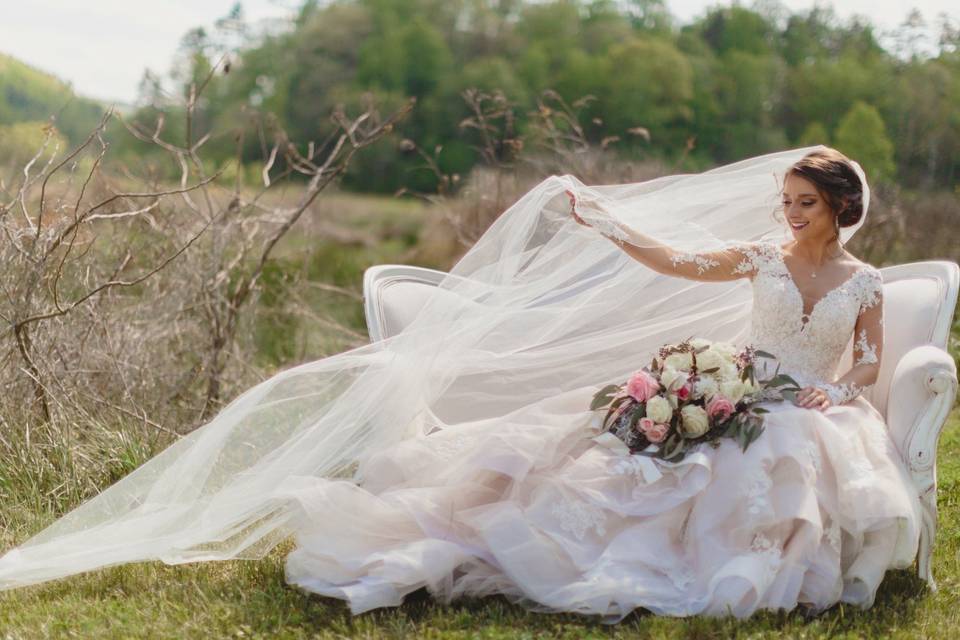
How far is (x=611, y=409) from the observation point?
378cm

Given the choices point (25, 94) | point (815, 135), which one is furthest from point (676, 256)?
point (815, 135)

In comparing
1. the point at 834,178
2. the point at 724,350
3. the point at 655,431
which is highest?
the point at 834,178

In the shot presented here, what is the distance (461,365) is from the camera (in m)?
4.11

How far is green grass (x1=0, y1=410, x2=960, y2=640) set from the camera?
10.8 ft

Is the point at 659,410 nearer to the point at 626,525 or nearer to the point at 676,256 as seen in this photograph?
the point at 626,525

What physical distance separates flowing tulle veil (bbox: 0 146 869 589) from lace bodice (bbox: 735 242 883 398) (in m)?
0.35

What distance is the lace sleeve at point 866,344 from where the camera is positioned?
3881mm

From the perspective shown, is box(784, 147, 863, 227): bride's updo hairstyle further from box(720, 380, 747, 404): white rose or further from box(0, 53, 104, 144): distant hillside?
box(0, 53, 104, 144): distant hillside

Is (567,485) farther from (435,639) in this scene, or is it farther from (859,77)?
(859,77)

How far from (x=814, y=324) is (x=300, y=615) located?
221 centimetres

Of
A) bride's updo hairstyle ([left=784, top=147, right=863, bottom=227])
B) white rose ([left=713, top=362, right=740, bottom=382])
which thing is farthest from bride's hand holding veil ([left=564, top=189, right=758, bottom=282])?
white rose ([left=713, top=362, right=740, bottom=382])

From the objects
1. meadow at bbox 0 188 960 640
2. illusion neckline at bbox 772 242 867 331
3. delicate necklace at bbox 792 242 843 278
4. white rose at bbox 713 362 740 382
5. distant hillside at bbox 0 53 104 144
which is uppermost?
distant hillside at bbox 0 53 104 144

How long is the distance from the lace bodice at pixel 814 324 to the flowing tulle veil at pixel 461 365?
1.16 feet

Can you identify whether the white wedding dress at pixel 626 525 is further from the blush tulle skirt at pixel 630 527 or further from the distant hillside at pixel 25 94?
the distant hillside at pixel 25 94
